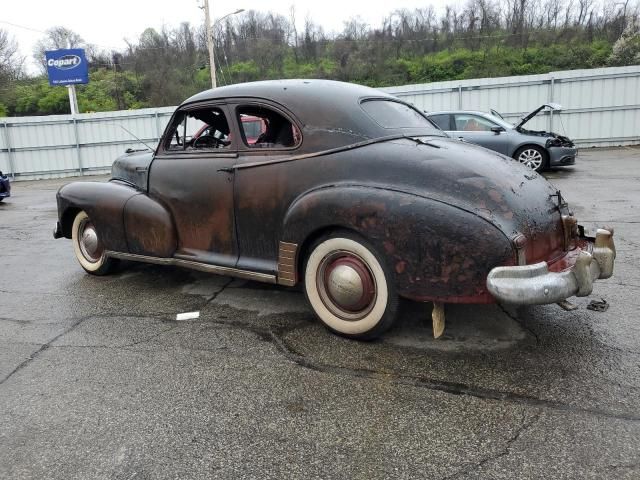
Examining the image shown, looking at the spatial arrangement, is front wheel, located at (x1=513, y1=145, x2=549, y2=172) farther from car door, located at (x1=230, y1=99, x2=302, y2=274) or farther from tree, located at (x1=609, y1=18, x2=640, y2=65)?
tree, located at (x1=609, y1=18, x2=640, y2=65)

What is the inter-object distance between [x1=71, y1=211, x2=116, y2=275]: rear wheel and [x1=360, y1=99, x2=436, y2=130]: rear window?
303cm

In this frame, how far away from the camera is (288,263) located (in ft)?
11.7

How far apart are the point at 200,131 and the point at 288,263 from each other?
1923mm

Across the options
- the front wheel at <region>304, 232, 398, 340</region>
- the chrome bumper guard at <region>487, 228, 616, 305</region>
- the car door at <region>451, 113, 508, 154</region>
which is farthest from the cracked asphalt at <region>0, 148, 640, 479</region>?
the car door at <region>451, 113, 508, 154</region>

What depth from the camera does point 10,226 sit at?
29.6ft

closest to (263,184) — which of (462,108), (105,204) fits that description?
(105,204)

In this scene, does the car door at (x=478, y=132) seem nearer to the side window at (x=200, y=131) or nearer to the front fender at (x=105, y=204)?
the side window at (x=200, y=131)

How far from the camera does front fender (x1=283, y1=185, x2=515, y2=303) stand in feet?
9.45

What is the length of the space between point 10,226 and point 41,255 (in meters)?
3.09

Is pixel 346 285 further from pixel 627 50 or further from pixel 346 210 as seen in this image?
pixel 627 50

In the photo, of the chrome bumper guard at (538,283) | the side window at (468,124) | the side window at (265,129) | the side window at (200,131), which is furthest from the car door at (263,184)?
the side window at (468,124)

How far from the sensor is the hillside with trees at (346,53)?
3534 centimetres

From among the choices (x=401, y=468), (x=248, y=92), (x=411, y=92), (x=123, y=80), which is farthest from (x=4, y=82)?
(x=401, y=468)

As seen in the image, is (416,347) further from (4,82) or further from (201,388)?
(4,82)
